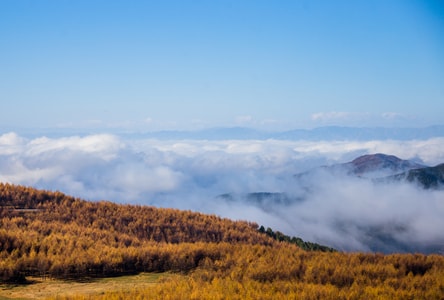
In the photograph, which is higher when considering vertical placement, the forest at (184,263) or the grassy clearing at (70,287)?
the forest at (184,263)

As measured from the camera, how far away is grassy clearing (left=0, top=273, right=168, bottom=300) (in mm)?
21016

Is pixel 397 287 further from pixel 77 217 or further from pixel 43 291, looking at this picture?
pixel 77 217

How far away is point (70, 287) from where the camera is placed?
74.6 ft

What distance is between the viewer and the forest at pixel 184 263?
20.2m

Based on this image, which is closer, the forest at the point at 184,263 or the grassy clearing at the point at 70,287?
the forest at the point at 184,263

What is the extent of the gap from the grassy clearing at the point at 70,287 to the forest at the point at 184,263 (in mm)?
785

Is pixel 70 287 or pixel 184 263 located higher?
pixel 184 263

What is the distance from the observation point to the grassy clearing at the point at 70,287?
21.0m

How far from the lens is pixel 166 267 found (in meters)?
27.5

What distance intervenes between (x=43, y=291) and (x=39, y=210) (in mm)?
18644

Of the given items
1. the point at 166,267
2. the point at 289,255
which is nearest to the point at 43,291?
the point at 166,267

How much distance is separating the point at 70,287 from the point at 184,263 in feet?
21.3

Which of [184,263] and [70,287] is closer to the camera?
[70,287]

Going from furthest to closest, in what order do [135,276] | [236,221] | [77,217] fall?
[236,221] < [77,217] < [135,276]
